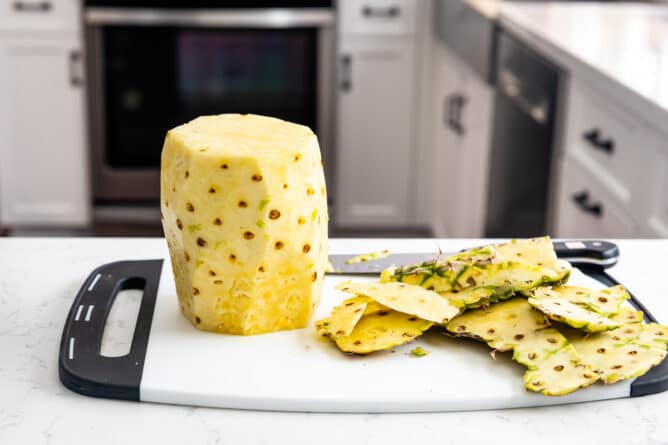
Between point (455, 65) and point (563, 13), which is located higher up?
point (563, 13)

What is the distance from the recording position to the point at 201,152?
0.75 metres

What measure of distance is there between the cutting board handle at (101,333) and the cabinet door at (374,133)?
7.37ft

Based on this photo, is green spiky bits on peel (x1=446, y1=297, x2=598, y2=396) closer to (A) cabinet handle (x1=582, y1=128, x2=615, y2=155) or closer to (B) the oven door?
(A) cabinet handle (x1=582, y1=128, x2=615, y2=155)

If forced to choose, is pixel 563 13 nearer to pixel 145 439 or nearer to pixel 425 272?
pixel 425 272

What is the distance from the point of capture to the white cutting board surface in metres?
0.71

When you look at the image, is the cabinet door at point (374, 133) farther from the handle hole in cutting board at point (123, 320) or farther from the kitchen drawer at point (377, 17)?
the handle hole in cutting board at point (123, 320)

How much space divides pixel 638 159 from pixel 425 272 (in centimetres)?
89

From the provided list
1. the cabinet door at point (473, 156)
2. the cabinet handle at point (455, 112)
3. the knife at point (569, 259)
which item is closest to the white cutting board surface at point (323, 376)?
the knife at point (569, 259)

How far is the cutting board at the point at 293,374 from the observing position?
0.71m

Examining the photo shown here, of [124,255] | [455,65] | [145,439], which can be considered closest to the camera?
[145,439]

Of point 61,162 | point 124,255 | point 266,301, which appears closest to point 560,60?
point 124,255

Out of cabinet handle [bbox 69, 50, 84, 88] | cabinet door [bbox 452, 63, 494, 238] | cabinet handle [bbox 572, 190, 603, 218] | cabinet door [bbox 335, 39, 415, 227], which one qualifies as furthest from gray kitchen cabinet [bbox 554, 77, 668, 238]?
cabinet handle [bbox 69, 50, 84, 88]

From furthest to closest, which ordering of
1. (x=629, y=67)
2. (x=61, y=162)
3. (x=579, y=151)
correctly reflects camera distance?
(x=61, y=162), (x=579, y=151), (x=629, y=67)

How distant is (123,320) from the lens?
0.85 metres
